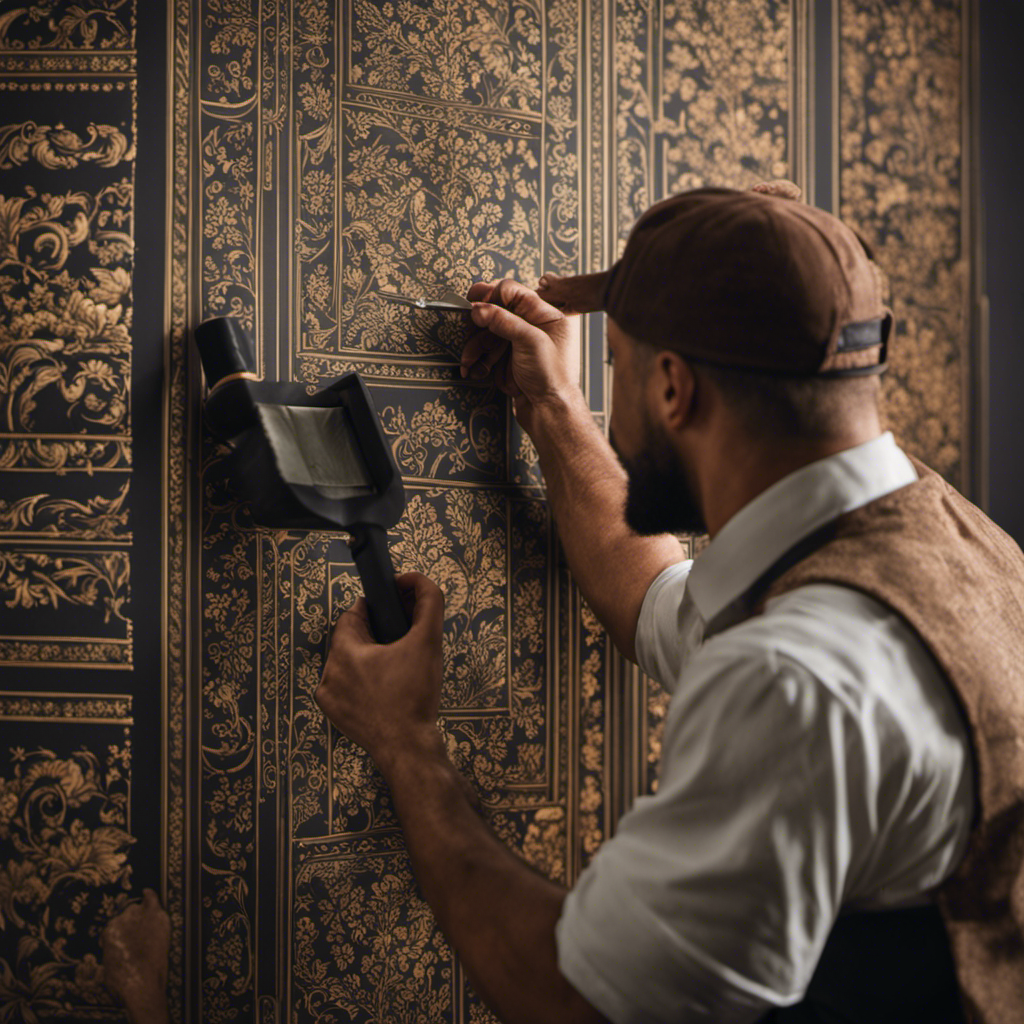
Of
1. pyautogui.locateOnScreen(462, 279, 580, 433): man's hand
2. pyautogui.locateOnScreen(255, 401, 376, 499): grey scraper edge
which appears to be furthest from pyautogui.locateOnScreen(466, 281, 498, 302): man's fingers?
pyautogui.locateOnScreen(255, 401, 376, 499): grey scraper edge

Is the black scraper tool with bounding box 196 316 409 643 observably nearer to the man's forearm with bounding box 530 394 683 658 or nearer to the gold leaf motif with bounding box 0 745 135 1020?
the man's forearm with bounding box 530 394 683 658

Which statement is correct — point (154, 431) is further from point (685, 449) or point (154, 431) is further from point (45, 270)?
point (685, 449)

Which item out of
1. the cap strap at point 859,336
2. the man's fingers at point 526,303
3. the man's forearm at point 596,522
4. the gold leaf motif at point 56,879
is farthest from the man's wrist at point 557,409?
the gold leaf motif at point 56,879

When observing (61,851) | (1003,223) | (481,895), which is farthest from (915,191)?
(61,851)

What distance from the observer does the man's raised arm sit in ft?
3.67

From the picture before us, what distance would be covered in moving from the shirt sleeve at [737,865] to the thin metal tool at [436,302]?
0.72 m

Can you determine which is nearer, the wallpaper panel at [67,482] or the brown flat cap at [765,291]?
the brown flat cap at [765,291]

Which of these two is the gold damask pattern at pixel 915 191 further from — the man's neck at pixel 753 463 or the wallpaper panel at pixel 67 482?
the wallpaper panel at pixel 67 482

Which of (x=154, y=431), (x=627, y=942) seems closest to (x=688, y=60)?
(x=154, y=431)

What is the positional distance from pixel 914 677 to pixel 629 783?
726mm

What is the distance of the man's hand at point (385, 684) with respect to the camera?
34.7 inches

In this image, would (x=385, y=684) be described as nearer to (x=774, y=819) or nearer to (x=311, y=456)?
(x=311, y=456)

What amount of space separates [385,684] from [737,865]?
0.45 metres

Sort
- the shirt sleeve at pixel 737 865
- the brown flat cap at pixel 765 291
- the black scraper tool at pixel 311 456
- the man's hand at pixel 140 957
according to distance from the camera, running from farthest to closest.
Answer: the man's hand at pixel 140 957
the black scraper tool at pixel 311 456
the brown flat cap at pixel 765 291
the shirt sleeve at pixel 737 865
